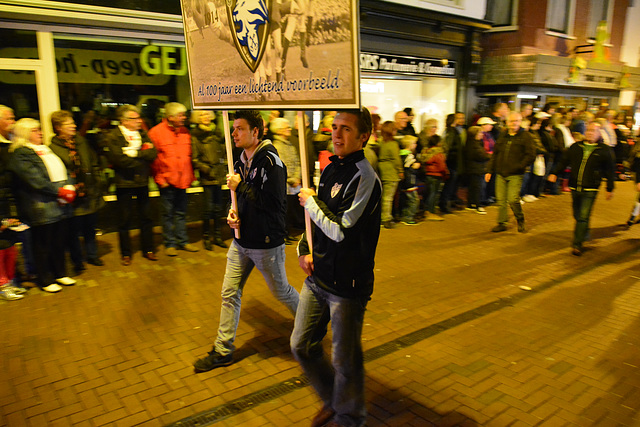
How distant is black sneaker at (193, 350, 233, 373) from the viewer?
4082mm

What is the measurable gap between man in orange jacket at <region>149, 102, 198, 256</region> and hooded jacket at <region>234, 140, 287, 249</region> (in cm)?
346

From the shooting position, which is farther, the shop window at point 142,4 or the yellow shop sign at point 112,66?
the shop window at point 142,4

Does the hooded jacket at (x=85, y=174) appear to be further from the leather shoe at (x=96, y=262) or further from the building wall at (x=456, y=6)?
the building wall at (x=456, y=6)

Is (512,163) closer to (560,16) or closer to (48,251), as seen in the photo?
(48,251)

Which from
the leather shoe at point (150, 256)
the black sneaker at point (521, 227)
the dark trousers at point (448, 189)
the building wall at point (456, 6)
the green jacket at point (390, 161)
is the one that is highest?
the building wall at point (456, 6)

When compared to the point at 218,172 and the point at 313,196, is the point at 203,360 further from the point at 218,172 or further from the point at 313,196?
the point at 218,172

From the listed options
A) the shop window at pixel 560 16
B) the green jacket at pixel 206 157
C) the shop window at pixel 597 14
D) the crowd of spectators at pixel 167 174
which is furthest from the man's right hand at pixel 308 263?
the shop window at pixel 597 14

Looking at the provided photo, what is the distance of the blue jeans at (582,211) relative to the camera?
24.9 ft

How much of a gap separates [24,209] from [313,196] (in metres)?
4.27

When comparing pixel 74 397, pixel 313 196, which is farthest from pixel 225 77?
pixel 74 397

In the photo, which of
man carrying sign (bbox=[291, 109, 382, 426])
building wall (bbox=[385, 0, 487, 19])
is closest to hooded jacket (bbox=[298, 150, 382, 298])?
man carrying sign (bbox=[291, 109, 382, 426])

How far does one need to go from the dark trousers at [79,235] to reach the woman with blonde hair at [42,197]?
13.4 inches

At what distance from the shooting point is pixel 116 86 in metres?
8.45

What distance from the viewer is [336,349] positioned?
3.00 meters
